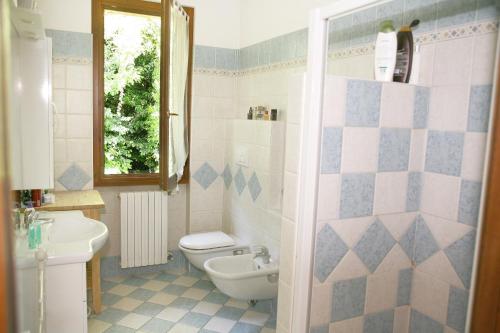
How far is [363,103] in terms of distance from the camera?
55.7 inches

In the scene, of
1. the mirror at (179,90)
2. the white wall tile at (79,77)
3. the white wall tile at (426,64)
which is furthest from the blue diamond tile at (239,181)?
the white wall tile at (426,64)

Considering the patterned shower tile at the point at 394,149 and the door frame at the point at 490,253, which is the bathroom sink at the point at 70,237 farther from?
the door frame at the point at 490,253

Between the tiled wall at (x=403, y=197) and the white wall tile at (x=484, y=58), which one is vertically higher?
the white wall tile at (x=484, y=58)

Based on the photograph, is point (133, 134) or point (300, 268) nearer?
point (300, 268)

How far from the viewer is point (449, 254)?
4.91 ft

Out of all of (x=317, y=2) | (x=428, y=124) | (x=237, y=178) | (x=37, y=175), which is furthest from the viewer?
(x=237, y=178)

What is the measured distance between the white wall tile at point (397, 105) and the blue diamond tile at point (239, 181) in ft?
5.47

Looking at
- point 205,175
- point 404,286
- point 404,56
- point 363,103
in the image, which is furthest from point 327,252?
point 205,175

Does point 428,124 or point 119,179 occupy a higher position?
point 428,124

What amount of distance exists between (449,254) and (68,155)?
8.88 ft

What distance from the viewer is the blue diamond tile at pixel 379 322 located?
5.11 feet

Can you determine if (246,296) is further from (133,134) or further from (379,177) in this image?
(133,134)

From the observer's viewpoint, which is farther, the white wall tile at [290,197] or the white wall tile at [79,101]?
the white wall tile at [79,101]

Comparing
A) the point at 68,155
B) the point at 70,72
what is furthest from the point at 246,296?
the point at 70,72
